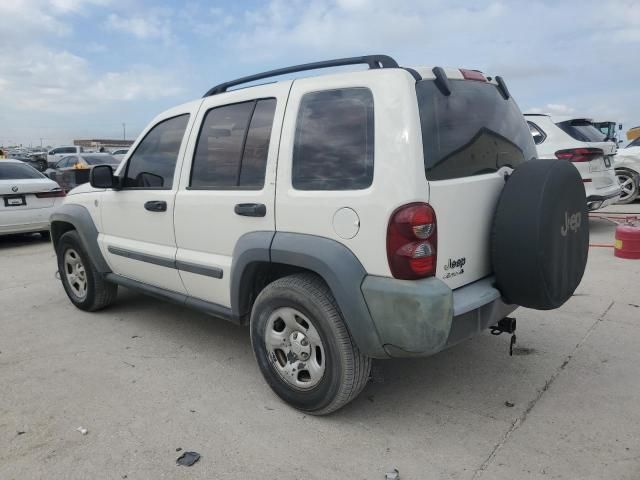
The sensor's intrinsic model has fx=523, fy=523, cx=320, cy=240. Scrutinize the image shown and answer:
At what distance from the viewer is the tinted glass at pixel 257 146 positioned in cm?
315

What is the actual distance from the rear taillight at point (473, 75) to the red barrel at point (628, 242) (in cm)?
422

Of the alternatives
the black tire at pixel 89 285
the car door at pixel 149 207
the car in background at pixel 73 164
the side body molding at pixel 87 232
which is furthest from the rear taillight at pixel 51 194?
the car door at pixel 149 207

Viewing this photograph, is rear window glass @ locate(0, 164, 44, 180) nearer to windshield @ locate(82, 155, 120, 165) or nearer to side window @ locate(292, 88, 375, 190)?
windshield @ locate(82, 155, 120, 165)

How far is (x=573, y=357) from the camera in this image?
3730 millimetres

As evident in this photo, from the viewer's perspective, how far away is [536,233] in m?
2.70

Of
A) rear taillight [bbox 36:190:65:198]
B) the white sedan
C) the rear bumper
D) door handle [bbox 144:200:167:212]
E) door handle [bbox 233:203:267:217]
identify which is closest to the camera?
the rear bumper

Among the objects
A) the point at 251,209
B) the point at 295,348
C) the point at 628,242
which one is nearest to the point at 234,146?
the point at 251,209

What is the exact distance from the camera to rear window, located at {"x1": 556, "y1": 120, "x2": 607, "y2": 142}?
25.7ft

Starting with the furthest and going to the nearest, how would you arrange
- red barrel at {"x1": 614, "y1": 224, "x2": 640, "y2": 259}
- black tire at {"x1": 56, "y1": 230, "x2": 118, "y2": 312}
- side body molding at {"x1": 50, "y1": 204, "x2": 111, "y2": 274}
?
red barrel at {"x1": 614, "y1": 224, "x2": 640, "y2": 259} < black tire at {"x1": 56, "y1": 230, "x2": 118, "y2": 312} < side body molding at {"x1": 50, "y1": 204, "x2": 111, "y2": 274}

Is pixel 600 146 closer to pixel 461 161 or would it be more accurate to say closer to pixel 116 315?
pixel 461 161

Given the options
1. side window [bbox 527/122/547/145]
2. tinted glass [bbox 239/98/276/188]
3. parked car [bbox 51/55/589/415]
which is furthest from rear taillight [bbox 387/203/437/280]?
side window [bbox 527/122/547/145]

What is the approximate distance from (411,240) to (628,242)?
16.7 ft

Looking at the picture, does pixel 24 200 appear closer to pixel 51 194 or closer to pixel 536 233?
pixel 51 194

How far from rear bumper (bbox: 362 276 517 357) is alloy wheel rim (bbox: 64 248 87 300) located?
134 inches
